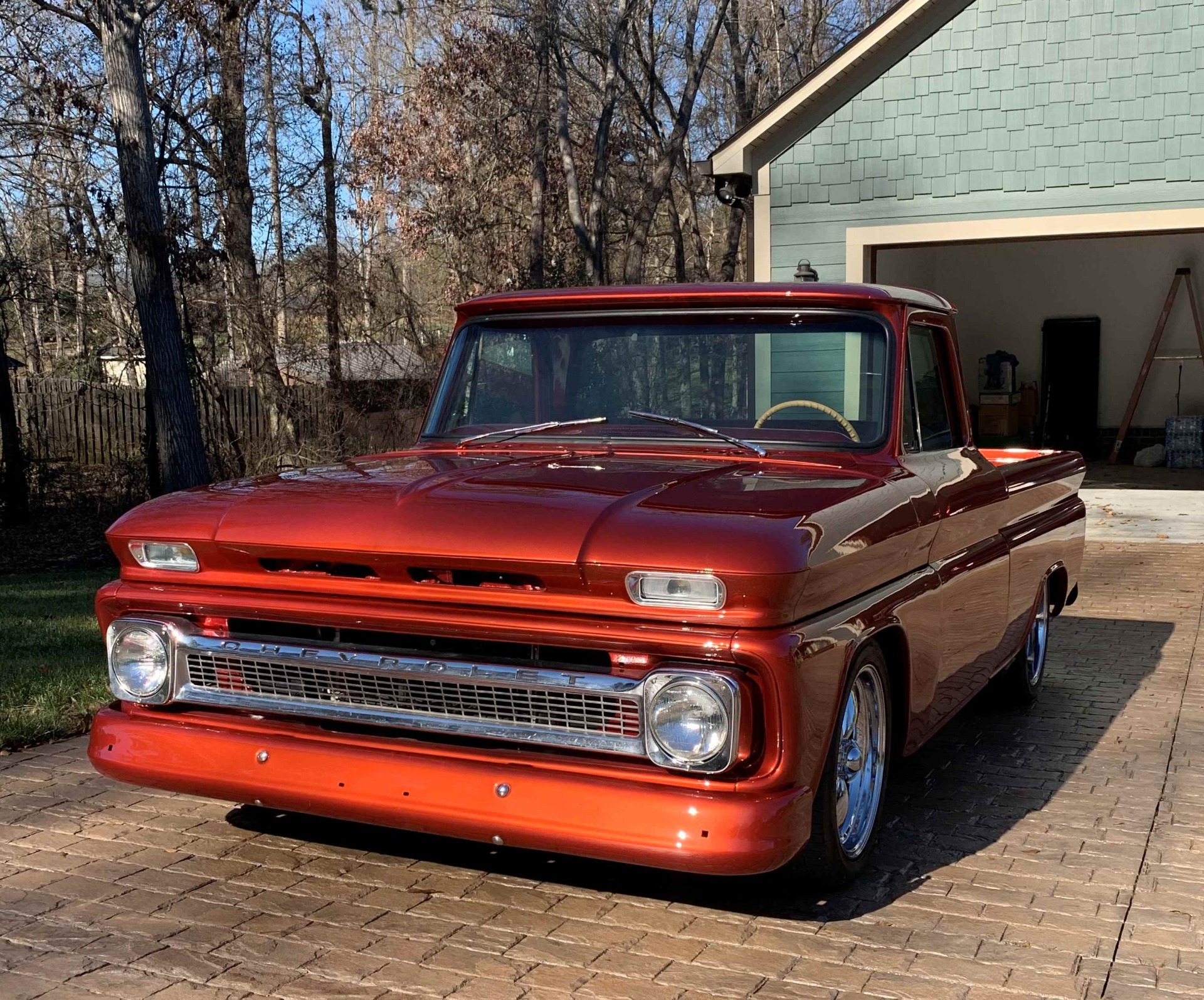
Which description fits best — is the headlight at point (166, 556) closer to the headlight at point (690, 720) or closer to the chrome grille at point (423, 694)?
the chrome grille at point (423, 694)

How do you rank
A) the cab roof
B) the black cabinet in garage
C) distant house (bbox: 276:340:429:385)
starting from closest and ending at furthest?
the cab roof < distant house (bbox: 276:340:429:385) < the black cabinet in garage

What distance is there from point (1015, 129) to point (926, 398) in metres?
8.87

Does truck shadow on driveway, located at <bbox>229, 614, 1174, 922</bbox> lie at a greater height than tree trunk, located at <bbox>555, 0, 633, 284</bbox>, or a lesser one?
lesser

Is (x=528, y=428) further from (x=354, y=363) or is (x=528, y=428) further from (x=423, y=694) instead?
(x=354, y=363)

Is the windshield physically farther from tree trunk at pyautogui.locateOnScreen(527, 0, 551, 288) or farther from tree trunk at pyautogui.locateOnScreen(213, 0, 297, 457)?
tree trunk at pyautogui.locateOnScreen(527, 0, 551, 288)

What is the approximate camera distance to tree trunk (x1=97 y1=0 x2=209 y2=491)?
13102 millimetres

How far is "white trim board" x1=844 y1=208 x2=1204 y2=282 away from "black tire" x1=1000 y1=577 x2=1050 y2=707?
272 inches

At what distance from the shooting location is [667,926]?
3.70 meters

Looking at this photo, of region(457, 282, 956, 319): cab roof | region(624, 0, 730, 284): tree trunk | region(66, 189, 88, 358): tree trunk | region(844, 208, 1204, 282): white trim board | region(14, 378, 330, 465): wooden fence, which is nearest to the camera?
region(457, 282, 956, 319): cab roof

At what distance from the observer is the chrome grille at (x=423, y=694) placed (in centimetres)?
335

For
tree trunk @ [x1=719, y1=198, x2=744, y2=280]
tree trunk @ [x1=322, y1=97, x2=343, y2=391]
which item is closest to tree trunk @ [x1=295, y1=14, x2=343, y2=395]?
tree trunk @ [x1=322, y1=97, x2=343, y2=391]

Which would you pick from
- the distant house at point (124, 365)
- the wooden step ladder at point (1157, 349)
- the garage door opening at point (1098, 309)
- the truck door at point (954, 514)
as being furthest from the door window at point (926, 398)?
the wooden step ladder at point (1157, 349)

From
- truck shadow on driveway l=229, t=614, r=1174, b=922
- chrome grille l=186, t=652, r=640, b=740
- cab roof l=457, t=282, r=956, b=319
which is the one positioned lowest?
truck shadow on driveway l=229, t=614, r=1174, b=922

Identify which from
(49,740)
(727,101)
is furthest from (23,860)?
(727,101)
